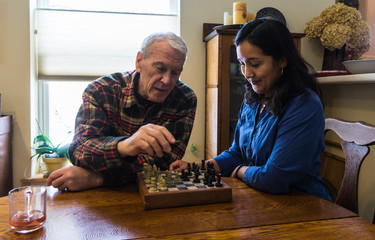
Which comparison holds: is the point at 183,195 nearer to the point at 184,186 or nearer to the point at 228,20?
the point at 184,186

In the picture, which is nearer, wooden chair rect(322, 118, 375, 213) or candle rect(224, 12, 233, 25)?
wooden chair rect(322, 118, 375, 213)

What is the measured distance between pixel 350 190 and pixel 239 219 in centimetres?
69

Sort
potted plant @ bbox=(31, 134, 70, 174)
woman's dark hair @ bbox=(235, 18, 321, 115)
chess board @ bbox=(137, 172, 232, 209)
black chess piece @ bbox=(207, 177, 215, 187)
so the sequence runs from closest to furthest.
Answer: chess board @ bbox=(137, 172, 232, 209) → black chess piece @ bbox=(207, 177, 215, 187) → woman's dark hair @ bbox=(235, 18, 321, 115) → potted plant @ bbox=(31, 134, 70, 174)

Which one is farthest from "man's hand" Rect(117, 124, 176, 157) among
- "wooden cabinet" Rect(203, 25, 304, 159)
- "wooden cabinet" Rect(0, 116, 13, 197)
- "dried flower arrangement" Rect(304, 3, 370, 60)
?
"dried flower arrangement" Rect(304, 3, 370, 60)

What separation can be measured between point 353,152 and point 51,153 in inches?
95.8

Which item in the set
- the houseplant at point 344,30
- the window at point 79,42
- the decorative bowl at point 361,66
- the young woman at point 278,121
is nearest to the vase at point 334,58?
the houseplant at point 344,30

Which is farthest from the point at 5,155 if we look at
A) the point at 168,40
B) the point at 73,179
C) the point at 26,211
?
the point at 26,211

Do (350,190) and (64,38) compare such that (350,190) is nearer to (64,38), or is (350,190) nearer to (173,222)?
(173,222)

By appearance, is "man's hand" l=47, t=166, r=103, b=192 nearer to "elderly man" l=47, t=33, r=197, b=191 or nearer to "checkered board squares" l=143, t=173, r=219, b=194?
"elderly man" l=47, t=33, r=197, b=191

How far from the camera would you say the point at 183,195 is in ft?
3.56

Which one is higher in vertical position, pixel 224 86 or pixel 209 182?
pixel 224 86

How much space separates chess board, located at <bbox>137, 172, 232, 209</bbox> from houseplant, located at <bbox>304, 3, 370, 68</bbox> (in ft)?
7.06

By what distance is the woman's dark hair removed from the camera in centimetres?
147

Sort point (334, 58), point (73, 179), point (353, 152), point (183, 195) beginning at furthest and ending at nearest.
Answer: point (334, 58), point (353, 152), point (73, 179), point (183, 195)
